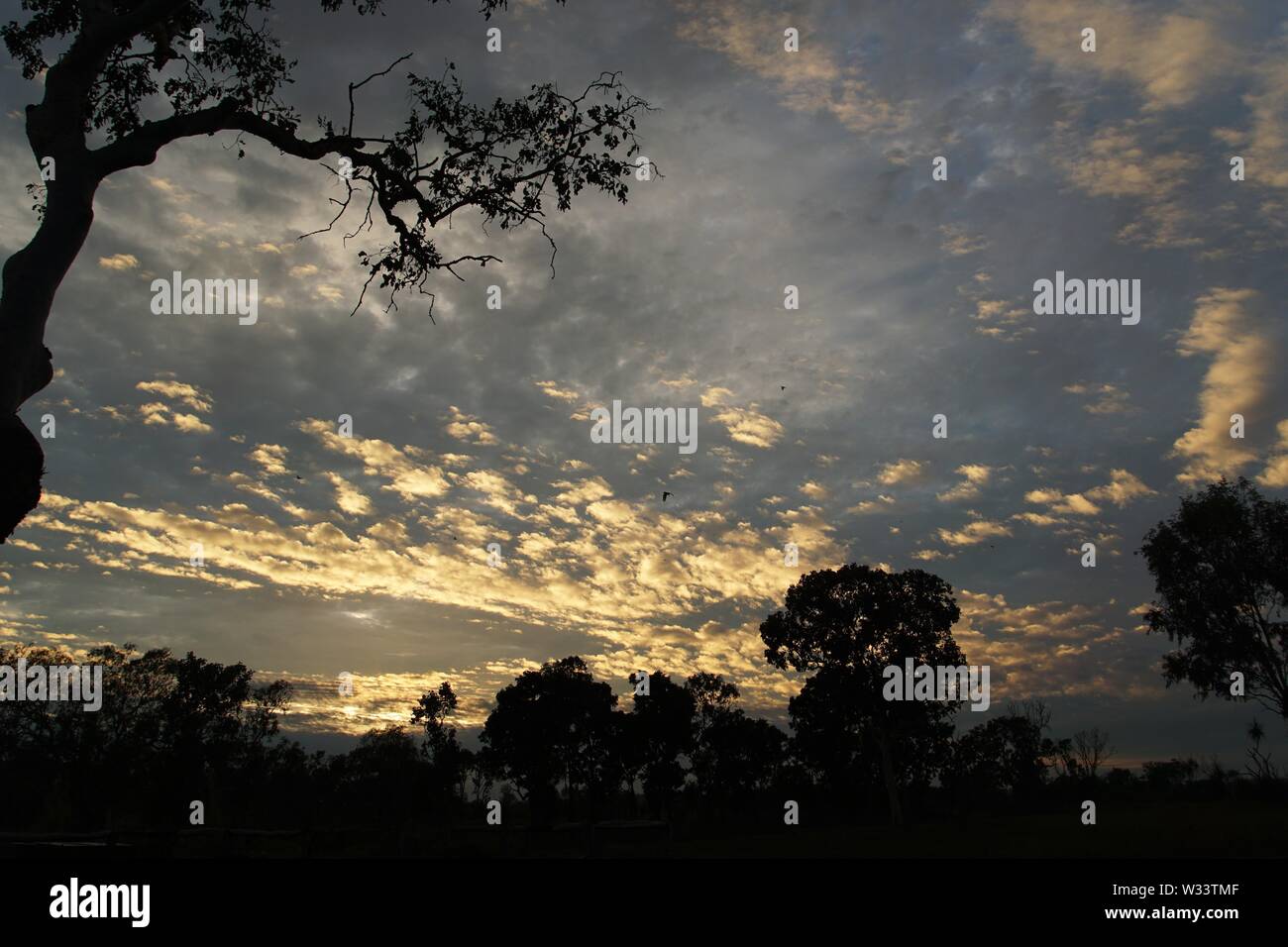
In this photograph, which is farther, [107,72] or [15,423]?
[107,72]

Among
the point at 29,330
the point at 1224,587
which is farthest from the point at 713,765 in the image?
the point at 29,330

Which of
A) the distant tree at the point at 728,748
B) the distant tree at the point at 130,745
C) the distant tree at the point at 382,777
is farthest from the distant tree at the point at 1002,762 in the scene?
the distant tree at the point at 130,745

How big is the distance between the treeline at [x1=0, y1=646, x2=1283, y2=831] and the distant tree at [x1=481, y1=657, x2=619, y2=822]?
162 millimetres

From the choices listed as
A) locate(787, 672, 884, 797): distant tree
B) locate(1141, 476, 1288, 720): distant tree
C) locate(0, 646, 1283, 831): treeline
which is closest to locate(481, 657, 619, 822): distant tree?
locate(0, 646, 1283, 831): treeline

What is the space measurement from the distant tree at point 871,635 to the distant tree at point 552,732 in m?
27.7

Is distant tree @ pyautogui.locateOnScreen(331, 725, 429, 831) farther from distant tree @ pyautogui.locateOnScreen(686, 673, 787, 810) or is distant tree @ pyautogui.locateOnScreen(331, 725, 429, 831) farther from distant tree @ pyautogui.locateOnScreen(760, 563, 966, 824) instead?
distant tree @ pyautogui.locateOnScreen(760, 563, 966, 824)

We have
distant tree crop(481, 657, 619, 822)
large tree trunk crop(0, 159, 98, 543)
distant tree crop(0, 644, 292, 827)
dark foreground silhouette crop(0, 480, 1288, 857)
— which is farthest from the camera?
A: distant tree crop(481, 657, 619, 822)

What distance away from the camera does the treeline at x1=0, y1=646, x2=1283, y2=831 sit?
211 ft

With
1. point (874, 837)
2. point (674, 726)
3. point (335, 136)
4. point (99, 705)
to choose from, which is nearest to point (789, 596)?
point (874, 837)

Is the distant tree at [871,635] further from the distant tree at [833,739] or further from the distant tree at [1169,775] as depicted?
the distant tree at [1169,775]
